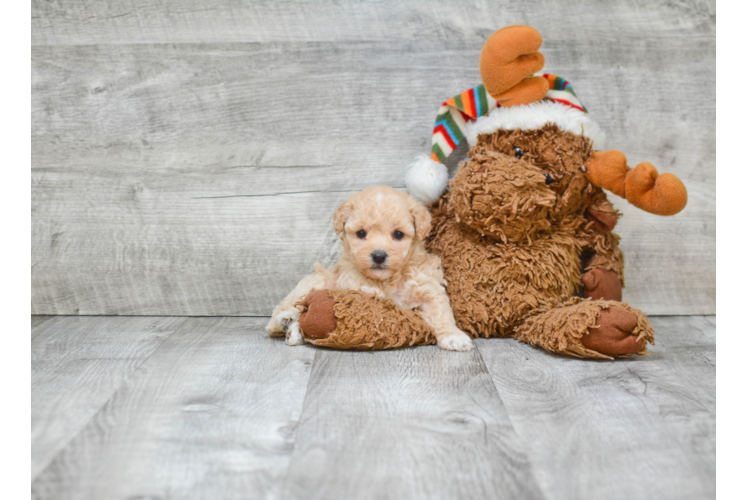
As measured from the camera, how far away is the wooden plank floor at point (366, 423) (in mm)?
761

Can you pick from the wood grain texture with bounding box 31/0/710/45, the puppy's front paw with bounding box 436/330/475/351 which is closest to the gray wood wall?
the wood grain texture with bounding box 31/0/710/45

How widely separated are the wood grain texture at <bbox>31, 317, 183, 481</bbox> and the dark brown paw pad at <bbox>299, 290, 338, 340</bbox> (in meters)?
0.36

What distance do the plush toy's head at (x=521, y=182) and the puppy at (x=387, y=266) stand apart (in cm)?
13

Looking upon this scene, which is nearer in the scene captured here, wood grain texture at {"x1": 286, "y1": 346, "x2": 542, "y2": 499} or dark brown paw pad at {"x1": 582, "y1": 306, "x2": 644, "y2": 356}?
wood grain texture at {"x1": 286, "y1": 346, "x2": 542, "y2": 499}

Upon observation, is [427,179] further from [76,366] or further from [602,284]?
[76,366]

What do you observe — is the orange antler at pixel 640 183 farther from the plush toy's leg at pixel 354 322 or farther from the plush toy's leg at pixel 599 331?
the plush toy's leg at pixel 354 322

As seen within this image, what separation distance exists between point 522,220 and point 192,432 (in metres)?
0.85

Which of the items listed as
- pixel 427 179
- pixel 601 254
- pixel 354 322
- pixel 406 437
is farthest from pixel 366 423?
pixel 601 254

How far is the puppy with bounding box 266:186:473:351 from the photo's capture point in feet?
4.47

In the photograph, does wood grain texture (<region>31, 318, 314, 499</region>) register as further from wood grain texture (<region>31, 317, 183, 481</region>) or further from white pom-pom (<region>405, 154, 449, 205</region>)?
white pom-pom (<region>405, 154, 449, 205</region>)

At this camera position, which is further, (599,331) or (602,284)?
(602,284)

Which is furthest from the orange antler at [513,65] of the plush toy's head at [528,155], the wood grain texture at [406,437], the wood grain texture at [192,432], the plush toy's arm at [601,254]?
the wood grain texture at [192,432]

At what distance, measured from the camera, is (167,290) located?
1711 millimetres

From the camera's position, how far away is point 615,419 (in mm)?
943
